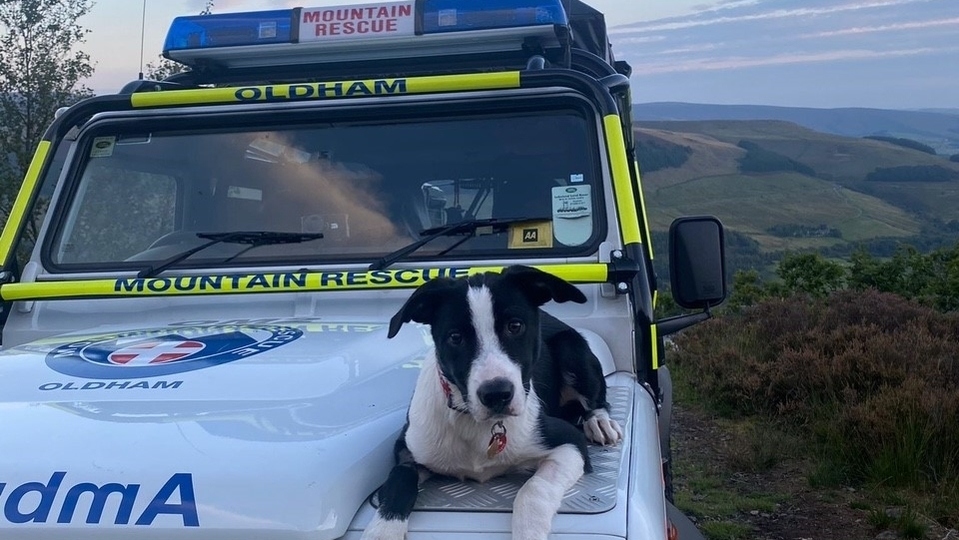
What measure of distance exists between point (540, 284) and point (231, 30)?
2.18 meters

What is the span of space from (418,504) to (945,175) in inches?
1373

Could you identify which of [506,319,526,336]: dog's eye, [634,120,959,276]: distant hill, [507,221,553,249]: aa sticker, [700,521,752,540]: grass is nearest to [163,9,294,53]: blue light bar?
[507,221,553,249]: aa sticker

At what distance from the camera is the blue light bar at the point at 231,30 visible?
12.6ft

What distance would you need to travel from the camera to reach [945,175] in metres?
32.6

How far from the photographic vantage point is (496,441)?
218 centimetres

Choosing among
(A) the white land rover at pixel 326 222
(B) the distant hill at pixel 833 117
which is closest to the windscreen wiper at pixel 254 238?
(A) the white land rover at pixel 326 222

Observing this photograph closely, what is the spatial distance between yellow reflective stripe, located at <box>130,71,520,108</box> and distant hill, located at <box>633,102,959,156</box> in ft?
184

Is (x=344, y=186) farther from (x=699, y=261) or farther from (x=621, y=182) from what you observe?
(x=699, y=261)

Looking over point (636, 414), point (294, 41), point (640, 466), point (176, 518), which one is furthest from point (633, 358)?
point (294, 41)

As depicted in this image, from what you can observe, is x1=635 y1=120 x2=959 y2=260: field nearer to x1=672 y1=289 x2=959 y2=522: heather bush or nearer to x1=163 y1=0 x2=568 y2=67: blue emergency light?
x1=672 y1=289 x2=959 y2=522: heather bush

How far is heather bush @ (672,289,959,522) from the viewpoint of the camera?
6223mm

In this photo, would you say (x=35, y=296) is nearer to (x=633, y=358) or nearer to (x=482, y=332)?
(x=482, y=332)

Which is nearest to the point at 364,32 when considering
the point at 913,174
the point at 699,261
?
the point at 699,261

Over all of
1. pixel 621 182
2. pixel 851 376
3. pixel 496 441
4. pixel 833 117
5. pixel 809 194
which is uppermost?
pixel 833 117
